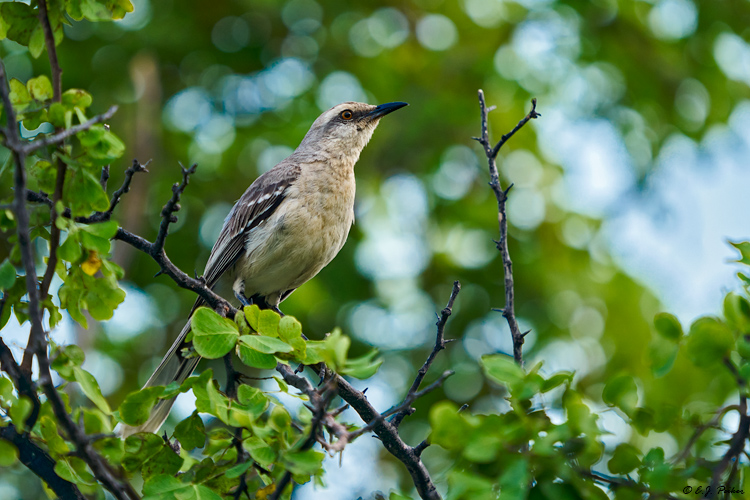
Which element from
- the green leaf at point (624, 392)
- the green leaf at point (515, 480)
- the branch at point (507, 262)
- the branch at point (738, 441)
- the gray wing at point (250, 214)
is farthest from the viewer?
the gray wing at point (250, 214)

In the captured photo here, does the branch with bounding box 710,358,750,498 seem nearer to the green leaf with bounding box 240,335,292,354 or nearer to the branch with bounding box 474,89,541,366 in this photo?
the branch with bounding box 474,89,541,366

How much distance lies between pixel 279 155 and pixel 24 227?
6719 mm

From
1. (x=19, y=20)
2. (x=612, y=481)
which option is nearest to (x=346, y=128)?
(x=19, y=20)

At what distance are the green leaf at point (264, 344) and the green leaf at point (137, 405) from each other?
423mm

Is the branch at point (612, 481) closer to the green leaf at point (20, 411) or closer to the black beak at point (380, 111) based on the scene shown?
the green leaf at point (20, 411)

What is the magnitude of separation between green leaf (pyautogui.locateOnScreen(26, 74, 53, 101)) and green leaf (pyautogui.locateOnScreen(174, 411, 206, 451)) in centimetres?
142

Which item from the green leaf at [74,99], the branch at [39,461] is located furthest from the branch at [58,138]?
the branch at [39,461]

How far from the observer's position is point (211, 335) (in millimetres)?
2777

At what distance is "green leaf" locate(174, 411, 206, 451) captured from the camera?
292 centimetres

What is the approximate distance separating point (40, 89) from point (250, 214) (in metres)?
3.15

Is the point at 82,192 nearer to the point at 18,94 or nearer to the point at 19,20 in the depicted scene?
the point at 18,94

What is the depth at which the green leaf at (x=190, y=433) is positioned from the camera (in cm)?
292

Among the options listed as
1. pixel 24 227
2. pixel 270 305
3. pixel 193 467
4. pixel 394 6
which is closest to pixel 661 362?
pixel 193 467

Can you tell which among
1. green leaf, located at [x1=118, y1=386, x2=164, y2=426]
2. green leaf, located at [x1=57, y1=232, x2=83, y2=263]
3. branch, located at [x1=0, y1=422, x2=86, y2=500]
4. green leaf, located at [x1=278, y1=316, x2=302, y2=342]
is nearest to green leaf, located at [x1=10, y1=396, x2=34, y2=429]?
branch, located at [x1=0, y1=422, x2=86, y2=500]
